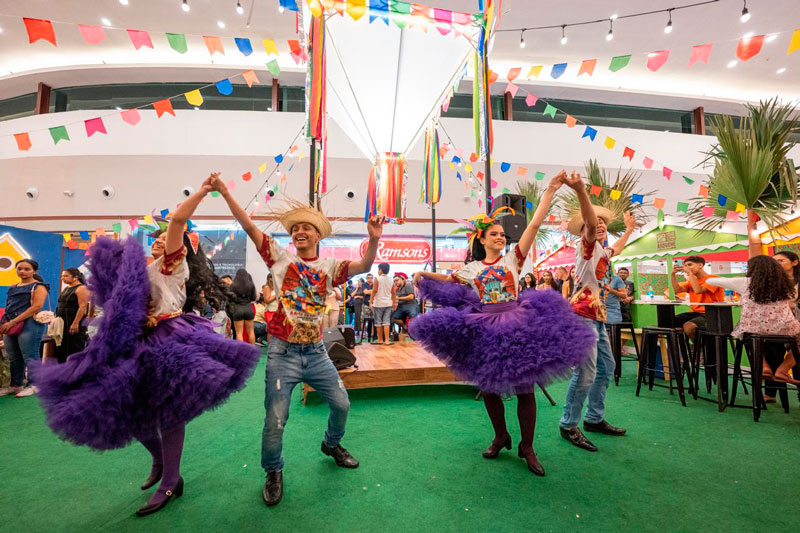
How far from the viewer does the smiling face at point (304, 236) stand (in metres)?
2.22

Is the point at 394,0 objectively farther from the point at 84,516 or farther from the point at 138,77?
the point at 138,77

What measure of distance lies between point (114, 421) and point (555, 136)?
1070 centimetres

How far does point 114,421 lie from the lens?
5.29 ft

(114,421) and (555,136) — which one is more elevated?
(555,136)

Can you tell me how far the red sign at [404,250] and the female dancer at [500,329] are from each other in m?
8.13

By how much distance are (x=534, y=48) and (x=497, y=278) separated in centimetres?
849

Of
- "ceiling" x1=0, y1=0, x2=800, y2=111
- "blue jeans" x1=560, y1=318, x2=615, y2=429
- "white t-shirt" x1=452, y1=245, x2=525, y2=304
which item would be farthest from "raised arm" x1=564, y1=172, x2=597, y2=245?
"ceiling" x1=0, y1=0, x2=800, y2=111

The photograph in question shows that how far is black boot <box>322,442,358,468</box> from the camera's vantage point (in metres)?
2.35

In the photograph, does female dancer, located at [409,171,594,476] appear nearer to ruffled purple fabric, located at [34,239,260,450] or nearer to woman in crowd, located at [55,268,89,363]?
ruffled purple fabric, located at [34,239,260,450]

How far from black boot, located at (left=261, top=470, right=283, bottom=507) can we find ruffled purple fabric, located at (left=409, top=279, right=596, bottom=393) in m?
1.09

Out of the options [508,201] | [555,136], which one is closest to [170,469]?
[508,201]

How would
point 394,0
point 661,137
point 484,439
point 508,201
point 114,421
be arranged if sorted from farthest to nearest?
point 661,137 < point 508,201 < point 394,0 < point 484,439 < point 114,421

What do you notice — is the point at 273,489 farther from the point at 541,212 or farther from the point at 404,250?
the point at 404,250

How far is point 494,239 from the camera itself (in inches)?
97.7
